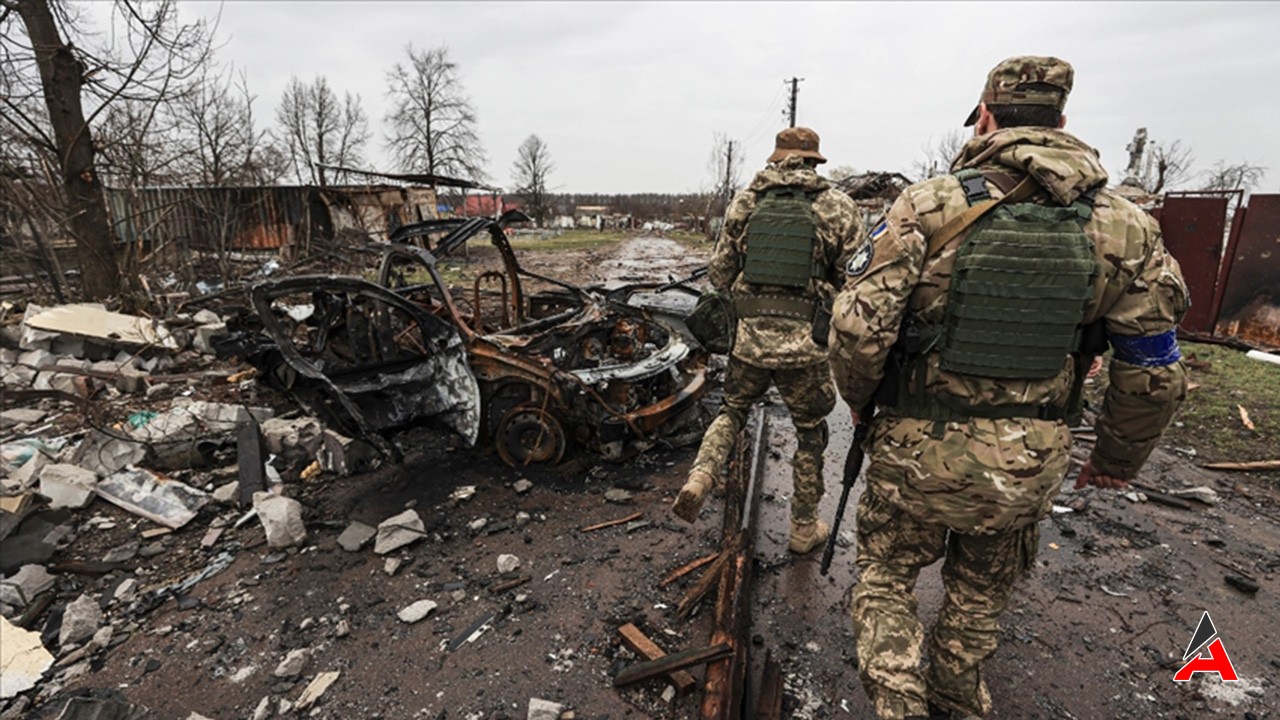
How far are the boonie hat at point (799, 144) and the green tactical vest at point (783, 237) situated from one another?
219 millimetres

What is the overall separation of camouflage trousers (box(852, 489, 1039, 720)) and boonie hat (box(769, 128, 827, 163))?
1791 millimetres

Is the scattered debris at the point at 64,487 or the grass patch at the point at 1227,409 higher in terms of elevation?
the grass patch at the point at 1227,409

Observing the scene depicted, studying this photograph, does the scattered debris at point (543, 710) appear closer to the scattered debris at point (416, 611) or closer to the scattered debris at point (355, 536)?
the scattered debris at point (416, 611)

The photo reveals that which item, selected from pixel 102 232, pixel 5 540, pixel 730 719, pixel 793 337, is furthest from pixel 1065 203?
pixel 102 232

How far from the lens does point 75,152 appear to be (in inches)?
297

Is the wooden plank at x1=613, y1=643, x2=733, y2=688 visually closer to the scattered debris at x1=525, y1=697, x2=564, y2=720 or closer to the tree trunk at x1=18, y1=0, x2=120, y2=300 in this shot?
the scattered debris at x1=525, y1=697, x2=564, y2=720

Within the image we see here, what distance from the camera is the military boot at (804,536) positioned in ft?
10.5

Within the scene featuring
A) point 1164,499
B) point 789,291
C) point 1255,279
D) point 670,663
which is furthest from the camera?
point 1255,279

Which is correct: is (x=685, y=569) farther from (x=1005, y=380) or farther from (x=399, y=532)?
(x=1005, y=380)

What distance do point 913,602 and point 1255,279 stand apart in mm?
8198

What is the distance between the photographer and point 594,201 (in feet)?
238

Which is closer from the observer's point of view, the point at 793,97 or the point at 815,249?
the point at 815,249

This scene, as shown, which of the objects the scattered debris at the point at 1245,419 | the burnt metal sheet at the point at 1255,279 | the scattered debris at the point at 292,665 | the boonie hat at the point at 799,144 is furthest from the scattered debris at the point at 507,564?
the burnt metal sheet at the point at 1255,279

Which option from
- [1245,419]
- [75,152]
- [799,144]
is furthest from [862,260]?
[75,152]
